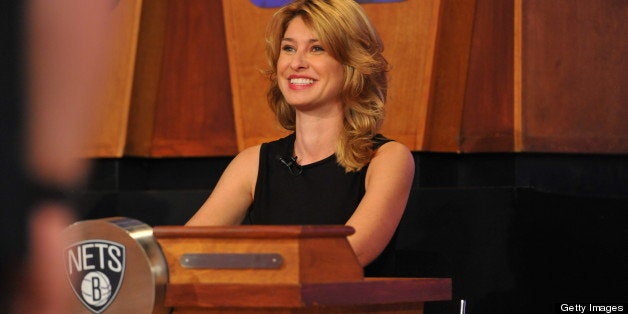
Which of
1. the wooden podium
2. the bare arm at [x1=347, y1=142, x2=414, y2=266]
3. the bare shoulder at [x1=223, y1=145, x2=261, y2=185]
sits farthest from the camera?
the bare shoulder at [x1=223, y1=145, x2=261, y2=185]

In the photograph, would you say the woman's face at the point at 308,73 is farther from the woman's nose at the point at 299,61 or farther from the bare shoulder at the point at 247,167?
the bare shoulder at the point at 247,167

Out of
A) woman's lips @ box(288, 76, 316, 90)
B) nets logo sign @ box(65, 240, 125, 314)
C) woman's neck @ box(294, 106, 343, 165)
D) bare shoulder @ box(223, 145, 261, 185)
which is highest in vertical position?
woman's lips @ box(288, 76, 316, 90)

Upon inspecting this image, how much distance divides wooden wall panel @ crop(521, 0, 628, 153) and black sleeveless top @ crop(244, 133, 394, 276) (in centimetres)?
70

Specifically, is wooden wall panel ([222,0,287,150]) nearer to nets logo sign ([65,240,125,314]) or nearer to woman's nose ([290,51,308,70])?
woman's nose ([290,51,308,70])

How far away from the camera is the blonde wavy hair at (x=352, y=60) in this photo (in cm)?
216

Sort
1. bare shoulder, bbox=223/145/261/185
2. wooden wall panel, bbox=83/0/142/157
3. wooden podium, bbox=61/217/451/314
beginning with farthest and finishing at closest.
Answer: wooden wall panel, bbox=83/0/142/157 → bare shoulder, bbox=223/145/261/185 → wooden podium, bbox=61/217/451/314

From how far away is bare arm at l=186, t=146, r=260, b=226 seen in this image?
225 centimetres

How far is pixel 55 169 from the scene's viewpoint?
810mm

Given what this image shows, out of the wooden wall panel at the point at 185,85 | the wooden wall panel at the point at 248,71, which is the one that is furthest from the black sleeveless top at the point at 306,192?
the wooden wall panel at the point at 185,85

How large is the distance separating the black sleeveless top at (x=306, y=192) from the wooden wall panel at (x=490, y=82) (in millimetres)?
603

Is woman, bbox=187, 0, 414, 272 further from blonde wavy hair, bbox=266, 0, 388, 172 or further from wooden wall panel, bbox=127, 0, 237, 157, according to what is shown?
wooden wall panel, bbox=127, 0, 237, 157

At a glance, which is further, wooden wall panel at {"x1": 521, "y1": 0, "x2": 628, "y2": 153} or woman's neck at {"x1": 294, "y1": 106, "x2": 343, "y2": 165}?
wooden wall panel at {"x1": 521, "y1": 0, "x2": 628, "y2": 153}

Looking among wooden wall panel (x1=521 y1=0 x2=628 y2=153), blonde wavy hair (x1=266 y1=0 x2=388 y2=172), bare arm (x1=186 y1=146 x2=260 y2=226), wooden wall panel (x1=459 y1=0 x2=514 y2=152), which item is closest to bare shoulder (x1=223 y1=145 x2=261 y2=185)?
bare arm (x1=186 y1=146 x2=260 y2=226)

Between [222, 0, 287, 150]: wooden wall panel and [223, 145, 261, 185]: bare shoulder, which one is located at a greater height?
[222, 0, 287, 150]: wooden wall panel
